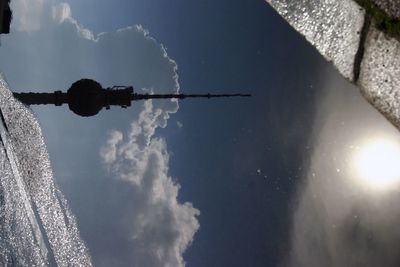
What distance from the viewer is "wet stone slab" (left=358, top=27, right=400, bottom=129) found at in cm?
208

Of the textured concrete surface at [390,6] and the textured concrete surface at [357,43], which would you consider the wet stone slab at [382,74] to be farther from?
the textured concrete surface at [390,6]

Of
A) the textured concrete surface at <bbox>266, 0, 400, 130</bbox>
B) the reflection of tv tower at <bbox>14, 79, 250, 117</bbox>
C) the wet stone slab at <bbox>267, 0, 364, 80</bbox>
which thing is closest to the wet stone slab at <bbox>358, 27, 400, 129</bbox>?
the textured concrete surface at <bbox>266, 0, 400, 130</bbox>

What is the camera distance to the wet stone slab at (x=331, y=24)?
229 cm

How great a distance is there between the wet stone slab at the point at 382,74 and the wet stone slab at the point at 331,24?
108 mm

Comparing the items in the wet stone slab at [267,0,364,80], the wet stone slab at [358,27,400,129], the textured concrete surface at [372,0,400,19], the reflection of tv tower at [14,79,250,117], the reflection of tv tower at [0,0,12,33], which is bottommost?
the wet stone slab at [358,27,400,129]

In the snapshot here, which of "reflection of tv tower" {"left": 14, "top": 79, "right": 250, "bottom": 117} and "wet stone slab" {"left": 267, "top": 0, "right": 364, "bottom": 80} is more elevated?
"reflection of tv tower" {"left": 14, "top": 79, "right": 250, "bottom": 117}

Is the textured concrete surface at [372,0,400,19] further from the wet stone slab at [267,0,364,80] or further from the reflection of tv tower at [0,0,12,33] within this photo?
the reflection of tv tower at [0,0,12,33]

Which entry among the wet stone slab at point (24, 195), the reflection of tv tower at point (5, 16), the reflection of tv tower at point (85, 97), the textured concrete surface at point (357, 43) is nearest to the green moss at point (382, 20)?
the textured concrete surface at point (357, 43)

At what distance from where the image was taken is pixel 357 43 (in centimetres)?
Result: 229

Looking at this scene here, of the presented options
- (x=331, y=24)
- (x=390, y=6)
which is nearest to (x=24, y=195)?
(x=331, y=24)

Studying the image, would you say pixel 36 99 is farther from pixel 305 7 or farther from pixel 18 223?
pixel 305 7

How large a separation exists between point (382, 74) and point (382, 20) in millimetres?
307

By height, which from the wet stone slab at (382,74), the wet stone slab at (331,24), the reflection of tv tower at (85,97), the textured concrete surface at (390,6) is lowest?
the wet stone slab at (382,74)

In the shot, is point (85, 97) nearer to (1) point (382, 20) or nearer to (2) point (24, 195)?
(2) point (24, 195)
